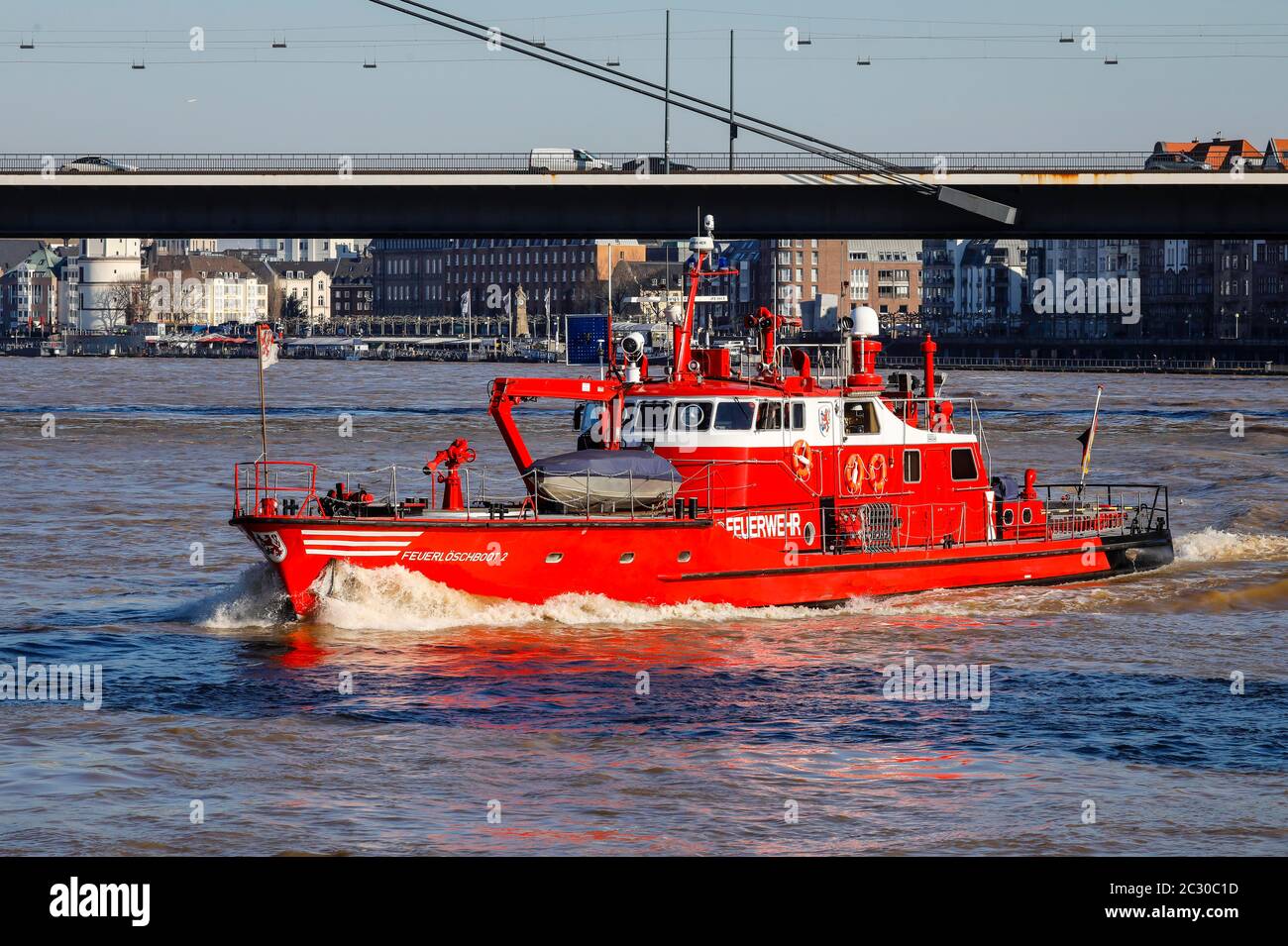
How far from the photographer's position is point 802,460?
99.2 ft

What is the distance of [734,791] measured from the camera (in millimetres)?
18984

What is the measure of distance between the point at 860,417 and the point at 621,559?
18.1 ft

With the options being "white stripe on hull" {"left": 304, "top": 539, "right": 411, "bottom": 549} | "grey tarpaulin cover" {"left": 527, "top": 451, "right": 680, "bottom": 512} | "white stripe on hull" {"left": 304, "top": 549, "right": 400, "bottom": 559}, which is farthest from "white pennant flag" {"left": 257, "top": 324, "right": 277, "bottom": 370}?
"grey tarpaulin cover" {"left": 527, "top": 451, "right": 680, "bottom": 512}

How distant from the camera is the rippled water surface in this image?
1775 cm

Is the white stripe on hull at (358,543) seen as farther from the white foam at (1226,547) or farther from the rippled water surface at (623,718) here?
the white foam at (1226,547)

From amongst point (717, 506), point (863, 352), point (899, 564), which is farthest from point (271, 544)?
point (863, 352)

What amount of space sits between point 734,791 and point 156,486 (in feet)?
123

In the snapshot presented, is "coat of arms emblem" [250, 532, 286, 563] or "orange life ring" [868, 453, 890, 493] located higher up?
"orange life ring" [868, 453, 890, 493]

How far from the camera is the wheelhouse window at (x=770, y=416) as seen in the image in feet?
98.5

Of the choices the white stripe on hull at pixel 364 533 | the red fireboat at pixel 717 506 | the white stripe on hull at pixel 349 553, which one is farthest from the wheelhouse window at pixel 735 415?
the white stripe on hull at pixel 349 553

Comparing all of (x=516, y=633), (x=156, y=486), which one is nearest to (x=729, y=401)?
(x=516, y=633)

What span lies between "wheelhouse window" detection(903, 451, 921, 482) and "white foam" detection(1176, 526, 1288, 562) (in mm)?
9668

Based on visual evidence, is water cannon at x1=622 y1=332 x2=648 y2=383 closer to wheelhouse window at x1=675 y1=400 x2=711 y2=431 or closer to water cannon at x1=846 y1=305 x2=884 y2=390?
wheelhouse window at x1=675 y1=400 x2=711 y2=431
